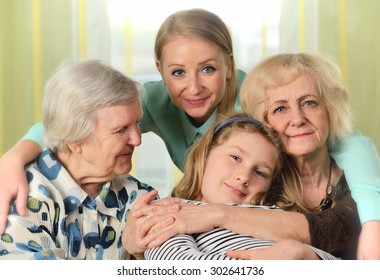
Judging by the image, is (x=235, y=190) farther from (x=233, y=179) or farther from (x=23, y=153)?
(x=23, y=153)

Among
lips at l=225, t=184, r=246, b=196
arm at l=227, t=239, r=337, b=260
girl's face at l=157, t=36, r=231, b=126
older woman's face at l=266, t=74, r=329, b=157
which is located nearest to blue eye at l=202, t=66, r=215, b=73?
girl's face at l=157, t=36, r=231, b=126

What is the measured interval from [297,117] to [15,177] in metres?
0.45

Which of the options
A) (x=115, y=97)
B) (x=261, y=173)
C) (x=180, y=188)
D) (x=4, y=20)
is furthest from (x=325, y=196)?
(x=4, y=20)

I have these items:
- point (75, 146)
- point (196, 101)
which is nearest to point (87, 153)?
point (75, 146)

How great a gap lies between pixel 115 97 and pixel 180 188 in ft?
0.64

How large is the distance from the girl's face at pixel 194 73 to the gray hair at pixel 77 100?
0.45 feet

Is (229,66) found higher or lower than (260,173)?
higher

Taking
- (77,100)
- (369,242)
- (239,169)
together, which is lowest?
(369,242)

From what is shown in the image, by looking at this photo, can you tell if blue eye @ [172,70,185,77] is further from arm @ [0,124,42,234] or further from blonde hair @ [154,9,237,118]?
arm @ [0,124,42,234]

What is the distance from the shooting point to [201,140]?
3.56ft

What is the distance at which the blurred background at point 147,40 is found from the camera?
115 centimetres

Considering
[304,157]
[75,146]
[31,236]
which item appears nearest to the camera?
[31,236]

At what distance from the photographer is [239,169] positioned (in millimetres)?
997
